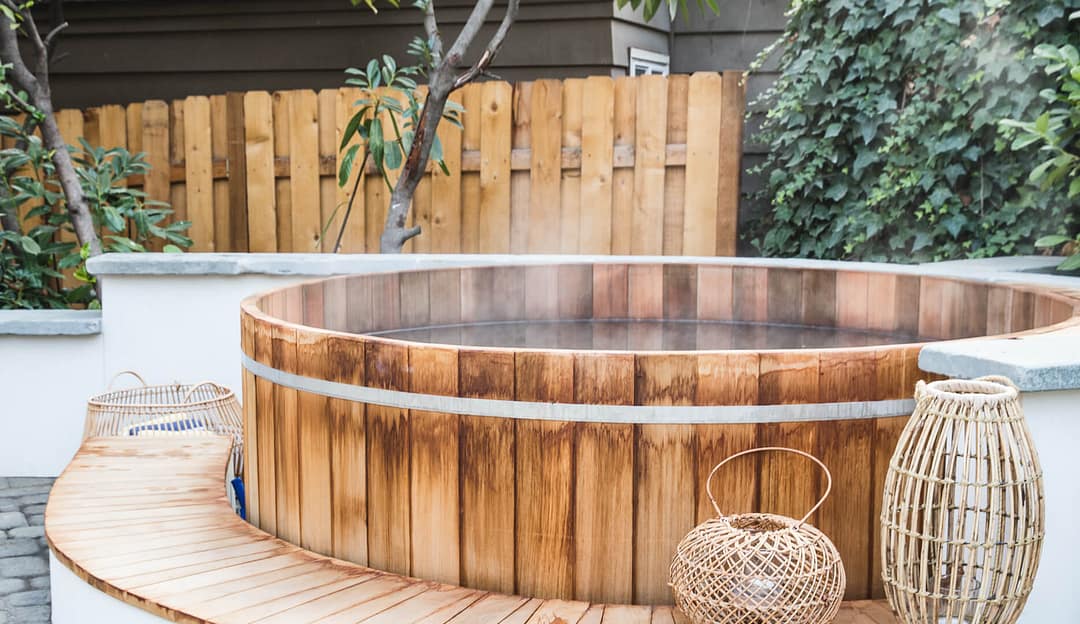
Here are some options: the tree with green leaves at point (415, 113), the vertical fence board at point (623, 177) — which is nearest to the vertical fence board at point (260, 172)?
the tree with green leaves at point (415, 113)

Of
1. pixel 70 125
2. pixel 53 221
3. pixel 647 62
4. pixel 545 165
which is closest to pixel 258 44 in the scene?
pixel 70 125

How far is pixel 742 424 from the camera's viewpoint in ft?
7.43

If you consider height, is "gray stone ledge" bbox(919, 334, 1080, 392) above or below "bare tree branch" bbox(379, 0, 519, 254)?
below

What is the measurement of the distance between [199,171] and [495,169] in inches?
69.8

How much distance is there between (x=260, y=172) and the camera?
6.05 meters

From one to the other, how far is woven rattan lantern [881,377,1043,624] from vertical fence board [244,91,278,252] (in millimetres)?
4633

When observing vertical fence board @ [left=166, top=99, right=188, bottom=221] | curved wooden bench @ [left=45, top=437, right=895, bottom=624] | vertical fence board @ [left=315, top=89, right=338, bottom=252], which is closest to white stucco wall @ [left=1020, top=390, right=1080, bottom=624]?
curved wooden bench @ [left=45, top=437, right=895, bottom=624]

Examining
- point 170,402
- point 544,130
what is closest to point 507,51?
point 544,130

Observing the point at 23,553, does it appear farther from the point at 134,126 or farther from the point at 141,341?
the point at 134,126

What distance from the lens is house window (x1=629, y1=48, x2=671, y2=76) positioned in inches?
284

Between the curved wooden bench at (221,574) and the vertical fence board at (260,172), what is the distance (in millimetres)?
3016

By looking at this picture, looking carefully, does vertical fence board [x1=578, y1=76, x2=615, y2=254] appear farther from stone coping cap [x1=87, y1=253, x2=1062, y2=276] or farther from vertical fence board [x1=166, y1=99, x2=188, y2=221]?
vertical fence board [x1=166, y1=99, x2=188, y2=221]

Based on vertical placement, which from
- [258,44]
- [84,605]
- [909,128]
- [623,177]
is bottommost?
[84,605]

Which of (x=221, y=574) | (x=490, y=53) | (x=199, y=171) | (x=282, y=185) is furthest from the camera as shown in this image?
(x=199, y=171)
